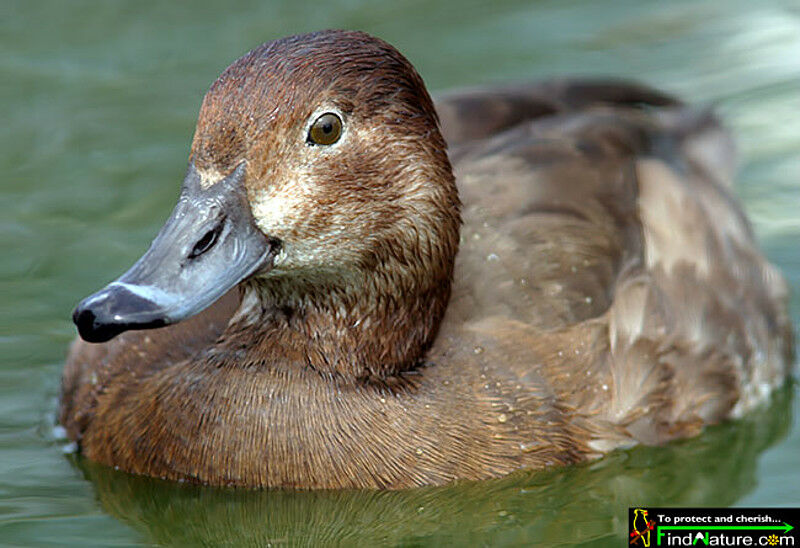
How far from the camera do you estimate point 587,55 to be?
29.2ft

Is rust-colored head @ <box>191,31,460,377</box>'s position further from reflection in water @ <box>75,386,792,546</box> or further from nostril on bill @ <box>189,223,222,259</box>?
reflection in water @ <box>75,386,792,546</box>

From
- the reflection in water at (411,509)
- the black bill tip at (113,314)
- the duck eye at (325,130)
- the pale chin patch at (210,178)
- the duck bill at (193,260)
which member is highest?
the duck eye at (325,130)

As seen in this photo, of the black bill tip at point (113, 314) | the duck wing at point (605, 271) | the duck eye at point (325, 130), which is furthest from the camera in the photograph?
the duck wing at point (605, 271)

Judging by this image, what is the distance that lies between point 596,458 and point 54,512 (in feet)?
6.47

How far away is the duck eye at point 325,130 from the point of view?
4.78 metres

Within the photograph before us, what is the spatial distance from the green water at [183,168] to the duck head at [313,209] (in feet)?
2.26

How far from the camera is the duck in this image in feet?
15.4

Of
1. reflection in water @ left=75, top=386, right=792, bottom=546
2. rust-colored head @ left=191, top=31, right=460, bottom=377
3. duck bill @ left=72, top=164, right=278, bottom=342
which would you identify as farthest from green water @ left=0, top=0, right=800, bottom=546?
duck bill @ left=72, top=164, right=278, bottom=342

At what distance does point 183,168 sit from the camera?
7703mm

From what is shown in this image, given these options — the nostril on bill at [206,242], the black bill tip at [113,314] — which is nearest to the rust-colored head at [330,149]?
the nostril on bill at [206,242]
